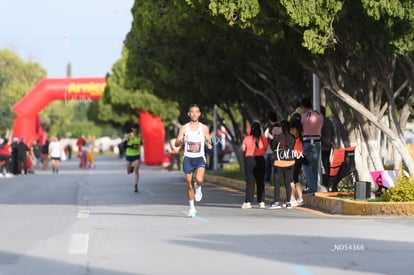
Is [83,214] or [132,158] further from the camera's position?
[132,158]

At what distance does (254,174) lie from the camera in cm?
2002

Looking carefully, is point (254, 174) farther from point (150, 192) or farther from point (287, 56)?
point (287, 56)

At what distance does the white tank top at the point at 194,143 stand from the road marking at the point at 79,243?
12.7 ft

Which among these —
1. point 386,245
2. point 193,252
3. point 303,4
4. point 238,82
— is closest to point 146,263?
point 193,252

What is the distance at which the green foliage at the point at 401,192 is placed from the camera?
1714cm

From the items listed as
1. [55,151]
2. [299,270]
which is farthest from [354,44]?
[55,151]

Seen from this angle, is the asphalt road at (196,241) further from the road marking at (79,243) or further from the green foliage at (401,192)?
the green foliage at (401,192)

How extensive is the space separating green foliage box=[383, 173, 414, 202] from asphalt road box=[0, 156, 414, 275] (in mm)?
932

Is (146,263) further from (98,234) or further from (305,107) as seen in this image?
(305,107)

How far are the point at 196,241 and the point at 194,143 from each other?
4.65 meters

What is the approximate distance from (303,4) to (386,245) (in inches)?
279

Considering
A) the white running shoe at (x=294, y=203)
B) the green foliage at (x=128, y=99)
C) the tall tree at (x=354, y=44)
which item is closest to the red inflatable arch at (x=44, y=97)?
the green foliage at (x=128, y=99)

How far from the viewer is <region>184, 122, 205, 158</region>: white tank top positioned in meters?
17.3

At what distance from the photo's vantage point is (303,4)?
59.5 ft
